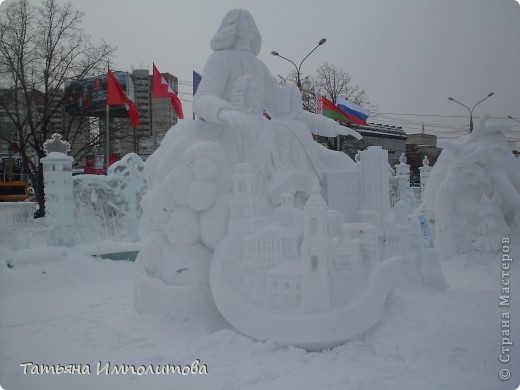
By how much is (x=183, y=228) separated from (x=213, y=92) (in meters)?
1.44

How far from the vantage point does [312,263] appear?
3.64m

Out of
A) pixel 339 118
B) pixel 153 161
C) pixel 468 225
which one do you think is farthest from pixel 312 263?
pixel 339 118

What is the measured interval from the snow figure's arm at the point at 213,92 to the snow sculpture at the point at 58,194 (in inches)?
144

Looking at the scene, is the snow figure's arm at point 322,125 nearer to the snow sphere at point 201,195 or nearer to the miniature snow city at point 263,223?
the miniature snow city at point 263,223

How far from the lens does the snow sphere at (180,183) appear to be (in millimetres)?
4332

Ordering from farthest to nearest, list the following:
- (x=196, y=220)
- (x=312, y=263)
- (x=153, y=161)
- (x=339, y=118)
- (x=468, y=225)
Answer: (x=339, y=118) < (x=468, y=225) < (x=153, y=161) < (x=196, y=220) < (x=312, y=263)

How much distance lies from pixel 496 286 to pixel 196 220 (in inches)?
139

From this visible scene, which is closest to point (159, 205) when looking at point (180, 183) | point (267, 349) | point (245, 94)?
point (180, 183)

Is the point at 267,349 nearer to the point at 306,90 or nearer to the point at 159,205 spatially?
the point at 159,205

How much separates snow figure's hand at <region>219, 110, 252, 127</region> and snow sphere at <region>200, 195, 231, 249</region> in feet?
2.39

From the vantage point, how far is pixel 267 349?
3.53 metres

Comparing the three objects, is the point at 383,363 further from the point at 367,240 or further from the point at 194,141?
the point at 194,141

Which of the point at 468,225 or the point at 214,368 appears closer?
the point at 214,368

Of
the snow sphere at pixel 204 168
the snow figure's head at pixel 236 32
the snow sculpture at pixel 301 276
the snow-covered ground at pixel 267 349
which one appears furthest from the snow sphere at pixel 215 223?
the snow figure's head at pixel 236 32
